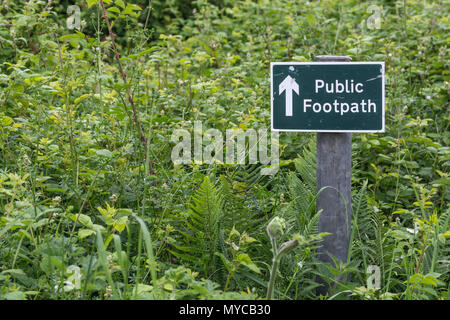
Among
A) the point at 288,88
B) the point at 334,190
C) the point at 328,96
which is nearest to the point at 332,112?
the point at 328,96

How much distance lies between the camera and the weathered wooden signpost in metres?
2.15

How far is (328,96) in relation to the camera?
218 cm

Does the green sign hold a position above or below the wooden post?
above

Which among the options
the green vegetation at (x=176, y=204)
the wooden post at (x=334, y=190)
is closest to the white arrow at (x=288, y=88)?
the wooden post at (x=334, y=190)

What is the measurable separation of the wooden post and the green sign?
97 mm

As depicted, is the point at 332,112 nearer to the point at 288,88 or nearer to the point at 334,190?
the point at 288,88

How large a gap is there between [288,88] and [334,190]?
502mm

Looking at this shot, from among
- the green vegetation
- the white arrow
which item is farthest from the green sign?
the green vegetation

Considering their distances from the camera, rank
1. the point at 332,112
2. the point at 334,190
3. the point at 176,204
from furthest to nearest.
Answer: the point at 176,204 < the point at 334,190 < the point at 332,112

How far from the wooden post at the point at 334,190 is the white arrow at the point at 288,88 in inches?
6.6

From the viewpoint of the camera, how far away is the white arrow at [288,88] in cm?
221

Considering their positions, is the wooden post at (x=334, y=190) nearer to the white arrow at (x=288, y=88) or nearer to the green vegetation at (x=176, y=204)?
the green vegetation at (x=176, y=204)

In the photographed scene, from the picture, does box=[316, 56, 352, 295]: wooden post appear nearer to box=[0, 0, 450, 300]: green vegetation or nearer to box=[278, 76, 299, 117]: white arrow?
box=[0, 0, 450, 300]: green vegetation
